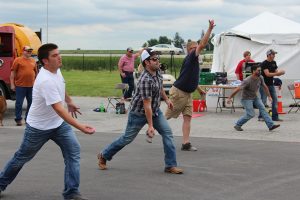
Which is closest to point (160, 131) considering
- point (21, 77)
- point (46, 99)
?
point (46, 99)

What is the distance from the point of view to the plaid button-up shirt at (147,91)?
7.77 meters

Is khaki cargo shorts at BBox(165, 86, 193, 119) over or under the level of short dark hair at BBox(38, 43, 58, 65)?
under

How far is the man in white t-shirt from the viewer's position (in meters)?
6.12

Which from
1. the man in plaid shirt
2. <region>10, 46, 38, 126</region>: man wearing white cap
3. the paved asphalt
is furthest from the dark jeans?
the man in plaid shirt

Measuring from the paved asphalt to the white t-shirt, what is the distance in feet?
3.05

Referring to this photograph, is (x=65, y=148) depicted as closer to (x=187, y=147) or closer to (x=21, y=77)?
(x=187, y=147)

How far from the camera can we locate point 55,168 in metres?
8.50

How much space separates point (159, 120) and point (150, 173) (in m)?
0.75

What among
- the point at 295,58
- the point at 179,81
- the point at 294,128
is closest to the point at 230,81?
the point at 295,58

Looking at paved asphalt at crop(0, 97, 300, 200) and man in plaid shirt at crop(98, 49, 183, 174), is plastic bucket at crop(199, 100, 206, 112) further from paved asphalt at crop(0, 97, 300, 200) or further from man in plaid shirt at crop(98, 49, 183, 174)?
man in plaid shirt at crop(98, 49, 183, 174)

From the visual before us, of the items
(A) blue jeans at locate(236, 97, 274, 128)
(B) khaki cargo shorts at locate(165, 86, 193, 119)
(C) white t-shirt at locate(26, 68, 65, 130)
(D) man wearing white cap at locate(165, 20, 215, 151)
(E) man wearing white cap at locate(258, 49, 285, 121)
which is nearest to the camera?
(C) white t-shirt at locate(26, 68, 65, 130)

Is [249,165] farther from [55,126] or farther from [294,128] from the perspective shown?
[294,128]

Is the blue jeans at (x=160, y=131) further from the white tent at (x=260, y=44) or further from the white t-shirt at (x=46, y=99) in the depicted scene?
the white tent at (x=260, y=44)

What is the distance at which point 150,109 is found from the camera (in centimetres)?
773
